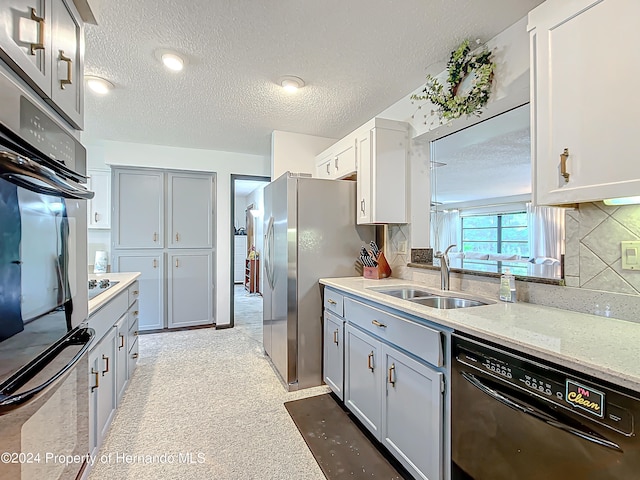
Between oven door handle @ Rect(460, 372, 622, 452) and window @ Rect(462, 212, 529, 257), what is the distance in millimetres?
5093

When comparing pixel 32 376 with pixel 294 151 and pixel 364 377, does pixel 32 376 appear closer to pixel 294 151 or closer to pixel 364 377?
pixel 364 377

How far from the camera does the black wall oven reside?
81 centimetres

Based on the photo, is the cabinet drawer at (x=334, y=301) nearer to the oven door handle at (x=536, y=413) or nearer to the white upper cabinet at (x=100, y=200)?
the oven door handle at (x=536, y=413)

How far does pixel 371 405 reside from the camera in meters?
1.87

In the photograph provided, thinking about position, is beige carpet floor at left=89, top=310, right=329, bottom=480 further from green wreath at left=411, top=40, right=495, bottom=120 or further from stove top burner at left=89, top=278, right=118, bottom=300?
green wreath at left=411, top=40, right=495, bottom=120

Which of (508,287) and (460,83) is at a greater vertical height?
(460,83)

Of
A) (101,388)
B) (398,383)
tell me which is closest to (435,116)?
(398,383)

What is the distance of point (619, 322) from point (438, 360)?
727mm

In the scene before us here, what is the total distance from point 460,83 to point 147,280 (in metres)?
4.10

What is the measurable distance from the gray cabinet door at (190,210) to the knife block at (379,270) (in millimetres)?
2554

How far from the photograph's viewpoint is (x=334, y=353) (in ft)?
7.87

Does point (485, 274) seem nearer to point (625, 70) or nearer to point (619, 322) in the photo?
point (619, 322)

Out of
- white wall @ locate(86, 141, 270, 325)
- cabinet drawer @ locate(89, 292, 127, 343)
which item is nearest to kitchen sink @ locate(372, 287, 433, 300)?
cabinet drawer @ locate(89, 292, 127, 343)

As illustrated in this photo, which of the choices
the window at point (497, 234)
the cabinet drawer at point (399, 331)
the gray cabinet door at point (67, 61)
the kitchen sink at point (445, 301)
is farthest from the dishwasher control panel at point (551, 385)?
the window at point (497, 234)
